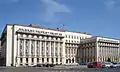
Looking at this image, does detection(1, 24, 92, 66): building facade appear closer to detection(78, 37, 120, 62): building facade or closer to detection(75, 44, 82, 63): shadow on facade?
detection(78, 37, 120, 62): building facade

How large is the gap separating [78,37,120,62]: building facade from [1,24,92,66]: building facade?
61.0 ft

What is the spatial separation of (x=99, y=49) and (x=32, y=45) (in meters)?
41.6

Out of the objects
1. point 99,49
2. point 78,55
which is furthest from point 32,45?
point 99,49

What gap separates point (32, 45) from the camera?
354 ft

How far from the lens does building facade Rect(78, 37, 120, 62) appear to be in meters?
127

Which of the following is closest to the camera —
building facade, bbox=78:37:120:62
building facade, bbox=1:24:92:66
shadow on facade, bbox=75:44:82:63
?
building facade, bbox=1:24:92:66

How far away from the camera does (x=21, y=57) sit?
340 feet

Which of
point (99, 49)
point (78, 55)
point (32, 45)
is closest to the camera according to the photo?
point (32, 45)

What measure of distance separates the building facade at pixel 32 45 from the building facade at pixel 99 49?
1860 centimetres

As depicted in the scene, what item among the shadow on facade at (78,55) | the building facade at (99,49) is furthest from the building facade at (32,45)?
the shadow on facade at (78,55)

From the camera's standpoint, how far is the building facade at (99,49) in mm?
127375

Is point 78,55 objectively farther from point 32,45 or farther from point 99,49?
point 32,45

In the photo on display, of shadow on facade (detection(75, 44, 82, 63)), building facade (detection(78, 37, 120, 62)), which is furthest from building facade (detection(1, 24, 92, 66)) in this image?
shadow on facade (detection(75, 44, 82, 63))

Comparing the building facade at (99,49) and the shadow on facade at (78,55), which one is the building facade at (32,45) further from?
the shadow on facade at (78,55)
